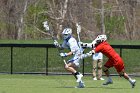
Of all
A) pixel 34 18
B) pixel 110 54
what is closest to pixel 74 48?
pixel 110 54

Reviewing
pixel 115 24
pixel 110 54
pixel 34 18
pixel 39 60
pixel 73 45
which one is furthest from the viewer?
pixel 115 24

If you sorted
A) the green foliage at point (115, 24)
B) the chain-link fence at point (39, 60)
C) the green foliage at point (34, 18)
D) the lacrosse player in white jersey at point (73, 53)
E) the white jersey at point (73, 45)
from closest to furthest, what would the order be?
the lacrosse player in white jersey at point (73, 53), the white jersey at point (73, 45), the chain-link fence at point (39, 60), the green foliage at point (34, 18), the green foliage at point (115, 24)

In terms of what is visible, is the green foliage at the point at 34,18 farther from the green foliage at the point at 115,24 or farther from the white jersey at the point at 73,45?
the white jersey at the point at 73,45

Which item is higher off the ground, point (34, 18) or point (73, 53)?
point (34, 18)

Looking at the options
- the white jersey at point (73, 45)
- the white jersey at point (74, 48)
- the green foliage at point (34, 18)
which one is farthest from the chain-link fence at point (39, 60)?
the green foliage at point (34, 18)

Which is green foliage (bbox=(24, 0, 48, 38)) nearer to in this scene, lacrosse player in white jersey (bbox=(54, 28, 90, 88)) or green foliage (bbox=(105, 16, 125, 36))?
green foliage (bbox=(105, 16, 125, 36))

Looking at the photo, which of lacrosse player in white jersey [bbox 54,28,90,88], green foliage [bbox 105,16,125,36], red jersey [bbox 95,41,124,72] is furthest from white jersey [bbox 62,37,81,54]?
green foliage [bbox 105,16,125,36]

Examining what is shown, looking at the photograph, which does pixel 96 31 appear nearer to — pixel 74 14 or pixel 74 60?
pixel 74 14

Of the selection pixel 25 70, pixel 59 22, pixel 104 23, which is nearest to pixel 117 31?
pixel 104 23

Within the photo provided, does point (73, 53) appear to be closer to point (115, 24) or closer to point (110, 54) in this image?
point (110, 54)

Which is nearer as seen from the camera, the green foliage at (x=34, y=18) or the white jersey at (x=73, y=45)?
the white jersey at (x=73, y=45)

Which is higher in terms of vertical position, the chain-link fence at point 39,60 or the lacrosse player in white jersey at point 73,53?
the lacrosse player in white jersey at point 73,53

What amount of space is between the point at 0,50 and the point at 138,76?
776 centimetres

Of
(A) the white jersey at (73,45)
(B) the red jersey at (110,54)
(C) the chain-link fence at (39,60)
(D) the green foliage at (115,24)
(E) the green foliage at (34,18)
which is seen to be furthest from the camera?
(D) the green foliage at (115,24)
